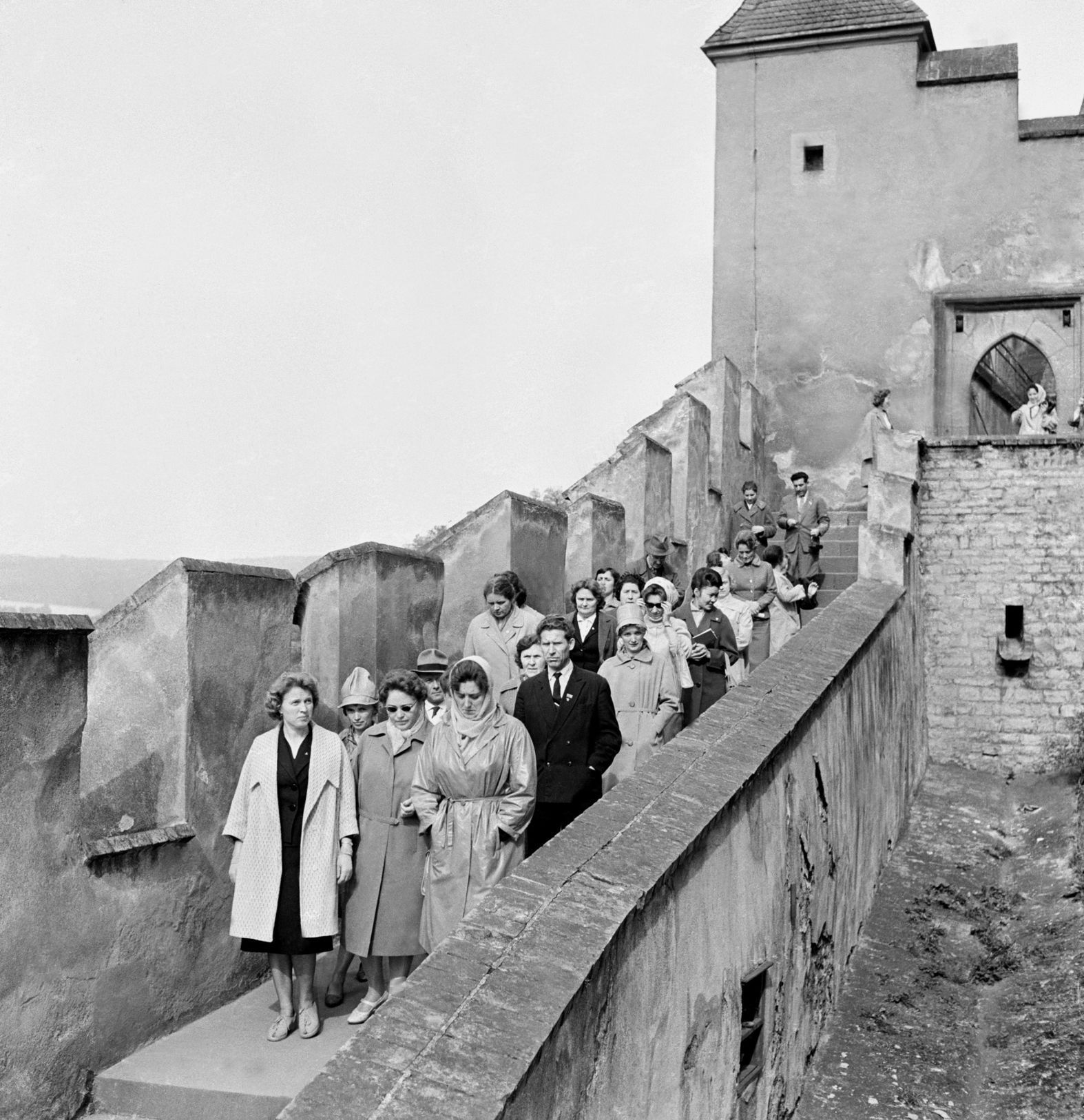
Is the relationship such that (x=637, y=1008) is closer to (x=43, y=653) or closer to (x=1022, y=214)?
(x=43, y=653)

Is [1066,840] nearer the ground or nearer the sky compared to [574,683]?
nearer the ground

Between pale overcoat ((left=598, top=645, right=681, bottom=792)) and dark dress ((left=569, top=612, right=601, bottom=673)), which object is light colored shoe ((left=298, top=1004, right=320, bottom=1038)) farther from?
dark dress ((left=569, top=612, right=601, bottom=673))

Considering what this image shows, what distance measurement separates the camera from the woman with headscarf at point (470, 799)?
19.0 ft

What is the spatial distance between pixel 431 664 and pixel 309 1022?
2.30 m

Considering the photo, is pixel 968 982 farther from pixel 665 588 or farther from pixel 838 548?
pixel 838 548

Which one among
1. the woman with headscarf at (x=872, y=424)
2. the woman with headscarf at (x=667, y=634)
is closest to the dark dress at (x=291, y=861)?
the woman with headscarf at (x=667, y=634)

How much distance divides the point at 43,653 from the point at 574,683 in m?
2.57

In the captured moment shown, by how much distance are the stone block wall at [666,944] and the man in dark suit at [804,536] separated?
4028 millimetres

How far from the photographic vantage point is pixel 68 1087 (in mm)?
5258

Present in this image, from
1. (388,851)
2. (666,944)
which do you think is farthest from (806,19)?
(666,944)

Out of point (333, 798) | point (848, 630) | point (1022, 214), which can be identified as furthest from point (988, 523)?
point (333, 798)

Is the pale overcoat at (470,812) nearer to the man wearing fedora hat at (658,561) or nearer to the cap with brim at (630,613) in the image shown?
the cap with brim at (630,613)

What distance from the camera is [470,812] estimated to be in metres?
5.82

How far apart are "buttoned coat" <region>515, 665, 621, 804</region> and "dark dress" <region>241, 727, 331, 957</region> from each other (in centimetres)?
116
